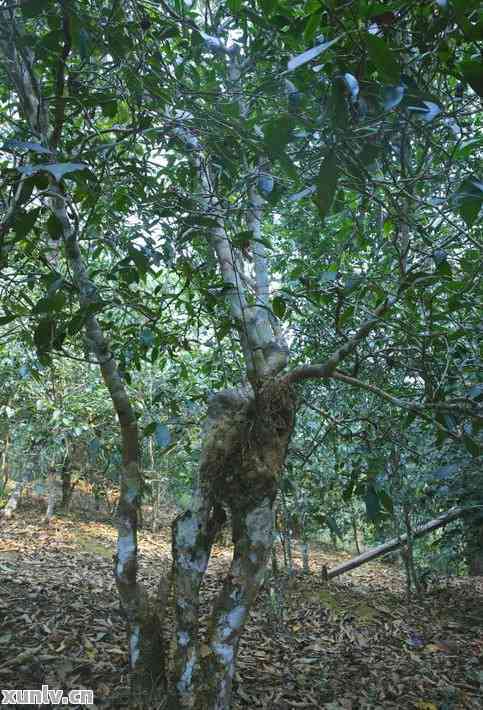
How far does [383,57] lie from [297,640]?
2.93m

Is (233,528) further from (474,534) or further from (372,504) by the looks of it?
(474,534)

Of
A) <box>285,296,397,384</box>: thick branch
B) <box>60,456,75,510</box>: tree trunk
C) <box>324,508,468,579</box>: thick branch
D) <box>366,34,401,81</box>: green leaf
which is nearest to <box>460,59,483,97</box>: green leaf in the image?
<box>366,34,401,81</box>: green leaf

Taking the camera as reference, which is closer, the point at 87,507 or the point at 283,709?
the point at 283,709

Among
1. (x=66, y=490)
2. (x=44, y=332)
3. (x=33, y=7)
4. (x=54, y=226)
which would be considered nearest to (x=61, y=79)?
(x=33, y=7)

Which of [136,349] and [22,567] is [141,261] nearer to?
[136,349]

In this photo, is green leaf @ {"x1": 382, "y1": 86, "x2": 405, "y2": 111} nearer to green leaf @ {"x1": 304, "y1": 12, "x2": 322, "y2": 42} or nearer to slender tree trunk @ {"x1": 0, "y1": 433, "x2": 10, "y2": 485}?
green leaf @ {"x1": 304, "y1": 12, "x2": 322, "y2": 42}

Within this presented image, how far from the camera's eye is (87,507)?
8.62 metres

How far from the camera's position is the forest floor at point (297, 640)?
2.13 meters

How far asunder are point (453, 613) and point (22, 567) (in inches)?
131

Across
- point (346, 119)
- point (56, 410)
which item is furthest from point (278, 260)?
Answer: point (56, 410)

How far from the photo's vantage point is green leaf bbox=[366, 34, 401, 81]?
88 centimetres

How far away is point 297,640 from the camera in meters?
2.85

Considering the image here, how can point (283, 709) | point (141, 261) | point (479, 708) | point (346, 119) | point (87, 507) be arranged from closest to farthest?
point (346, 119)
point (141, 261)
point (283, 709)
point (479, 708)
point (87, 507)

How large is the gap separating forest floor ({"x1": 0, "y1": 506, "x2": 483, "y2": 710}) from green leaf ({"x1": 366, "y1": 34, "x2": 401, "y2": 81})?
218 centimetres
